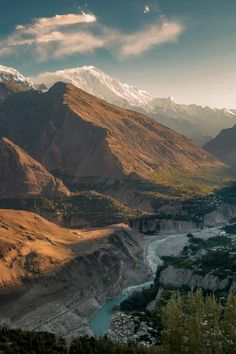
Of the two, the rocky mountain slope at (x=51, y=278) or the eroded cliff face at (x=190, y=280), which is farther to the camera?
the rocky mountain slope at (x=51, y=278)

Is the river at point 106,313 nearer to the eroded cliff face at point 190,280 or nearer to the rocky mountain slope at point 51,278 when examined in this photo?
the rocky mountain slope at point 51,278

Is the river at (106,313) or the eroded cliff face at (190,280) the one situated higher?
the eroded cliff face at (190,280)

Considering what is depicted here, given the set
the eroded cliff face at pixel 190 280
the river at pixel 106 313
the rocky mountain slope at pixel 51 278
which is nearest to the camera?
the eroded cliff face at pixel 190 280

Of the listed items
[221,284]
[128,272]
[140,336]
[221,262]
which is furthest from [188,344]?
[128,272]

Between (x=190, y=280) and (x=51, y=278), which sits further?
(x=51, y=278)

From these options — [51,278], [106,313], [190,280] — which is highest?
[51,278]

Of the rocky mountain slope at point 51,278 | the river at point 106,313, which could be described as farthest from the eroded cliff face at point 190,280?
the rocky mountain slope at point 51,278

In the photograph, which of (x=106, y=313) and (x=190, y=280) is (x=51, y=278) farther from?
(x=190, y=280)

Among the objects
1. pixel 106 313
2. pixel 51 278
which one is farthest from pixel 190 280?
pixel 51 278

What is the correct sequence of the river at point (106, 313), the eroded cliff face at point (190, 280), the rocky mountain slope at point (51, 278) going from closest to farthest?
the eroded cliff face at point (190, 280), the river at point (106, 313), the rocky mountain slope at point (51, 278)

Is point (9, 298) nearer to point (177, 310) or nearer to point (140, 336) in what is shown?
point (140, 336)
